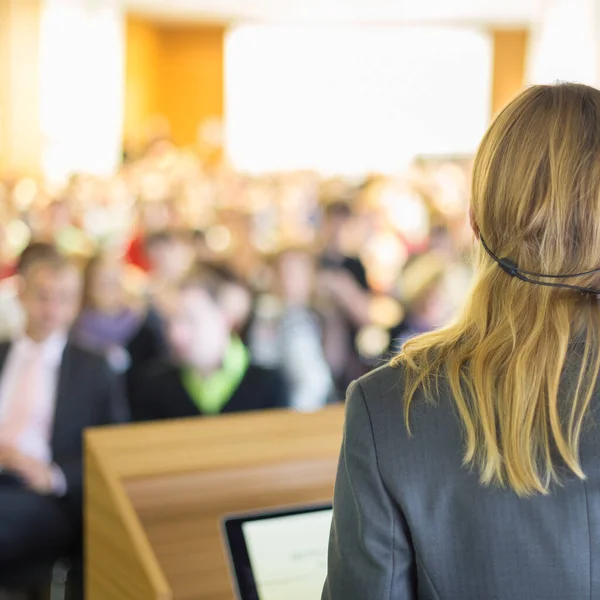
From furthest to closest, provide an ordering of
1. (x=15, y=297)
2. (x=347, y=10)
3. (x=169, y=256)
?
(x=347, y=10) < (x=169, y=256) < (x=15, y=297)

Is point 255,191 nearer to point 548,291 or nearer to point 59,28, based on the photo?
point 59,28

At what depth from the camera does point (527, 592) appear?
73 centimetres

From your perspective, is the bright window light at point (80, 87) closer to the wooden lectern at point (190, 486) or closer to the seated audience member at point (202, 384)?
the seated audience member at point (202, 384)

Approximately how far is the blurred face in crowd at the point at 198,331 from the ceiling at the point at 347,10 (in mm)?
10083

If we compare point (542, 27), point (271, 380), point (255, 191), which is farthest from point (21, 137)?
point (271, 380)

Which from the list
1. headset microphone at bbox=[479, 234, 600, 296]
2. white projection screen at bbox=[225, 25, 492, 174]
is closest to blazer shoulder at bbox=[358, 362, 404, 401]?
headset microphone at bbox=[479, 234, 600, 296]

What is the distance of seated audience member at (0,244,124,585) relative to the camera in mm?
2180

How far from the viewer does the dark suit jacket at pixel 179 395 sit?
267 cm

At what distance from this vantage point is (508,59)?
48.3 ft

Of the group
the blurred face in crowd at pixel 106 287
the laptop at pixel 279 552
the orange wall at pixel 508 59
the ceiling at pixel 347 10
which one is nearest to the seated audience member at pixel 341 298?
the blurred face in crowd at pixel 106 287

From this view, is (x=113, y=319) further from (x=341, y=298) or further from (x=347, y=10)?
(x=347, y=10)

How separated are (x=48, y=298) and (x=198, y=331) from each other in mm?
473

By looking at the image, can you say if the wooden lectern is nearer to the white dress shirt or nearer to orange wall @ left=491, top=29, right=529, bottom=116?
the white dress shirt

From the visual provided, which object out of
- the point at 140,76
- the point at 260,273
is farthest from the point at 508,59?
the point at 260,273
